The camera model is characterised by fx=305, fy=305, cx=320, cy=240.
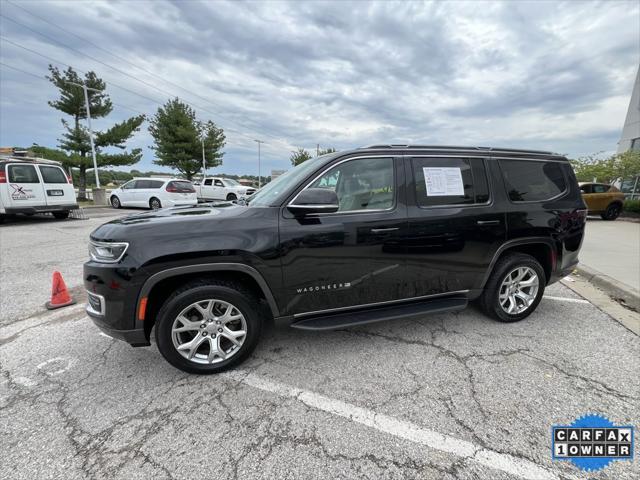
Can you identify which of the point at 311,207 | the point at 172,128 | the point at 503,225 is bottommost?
the point at 503,225

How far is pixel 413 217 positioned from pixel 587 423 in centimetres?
185

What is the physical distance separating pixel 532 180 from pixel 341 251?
2.41 meters

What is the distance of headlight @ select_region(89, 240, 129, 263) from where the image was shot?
7.40 feet

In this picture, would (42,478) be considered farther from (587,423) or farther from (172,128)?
(172,128)

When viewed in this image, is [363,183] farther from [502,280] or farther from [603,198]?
[603,198]

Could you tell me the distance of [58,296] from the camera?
3842 mm

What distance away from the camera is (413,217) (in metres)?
2.79

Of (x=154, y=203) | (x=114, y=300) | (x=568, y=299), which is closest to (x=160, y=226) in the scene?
(x=114, y=300)

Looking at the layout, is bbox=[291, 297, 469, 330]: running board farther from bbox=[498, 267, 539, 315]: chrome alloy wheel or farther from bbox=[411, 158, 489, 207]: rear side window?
bbox=[411, 158, 489, 207]: rear side window

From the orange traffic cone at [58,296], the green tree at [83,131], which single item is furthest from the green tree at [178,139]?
the orange traffic cone at [58,296]

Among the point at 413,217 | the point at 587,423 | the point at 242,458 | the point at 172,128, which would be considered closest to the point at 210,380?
the point at 242,458

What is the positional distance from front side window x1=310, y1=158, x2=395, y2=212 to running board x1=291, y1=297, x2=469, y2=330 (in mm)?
955

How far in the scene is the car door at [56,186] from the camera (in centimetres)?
987

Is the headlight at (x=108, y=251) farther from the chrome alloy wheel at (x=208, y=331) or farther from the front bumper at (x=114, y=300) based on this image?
the chrome alloy wheel at (x=208, y=331)
